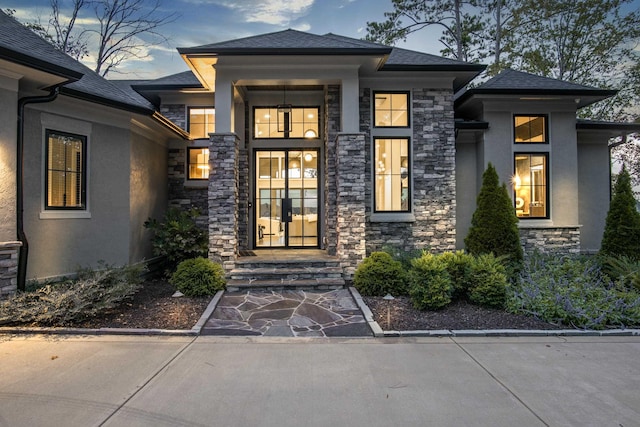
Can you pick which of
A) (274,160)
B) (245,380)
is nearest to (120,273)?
(245,380)

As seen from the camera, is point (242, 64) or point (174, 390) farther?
point (242, 64)

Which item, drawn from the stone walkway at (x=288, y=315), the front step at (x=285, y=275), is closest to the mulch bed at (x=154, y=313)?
the stone walkway at (x=288, y=315)

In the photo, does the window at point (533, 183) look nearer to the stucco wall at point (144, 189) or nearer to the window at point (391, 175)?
the window at point (391, 175)

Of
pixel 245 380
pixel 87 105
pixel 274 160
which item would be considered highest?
pixel 87 105

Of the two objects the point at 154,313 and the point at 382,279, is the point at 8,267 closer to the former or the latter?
the point at 154,313

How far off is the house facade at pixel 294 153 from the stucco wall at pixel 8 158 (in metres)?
0.03

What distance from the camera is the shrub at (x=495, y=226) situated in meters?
6.83

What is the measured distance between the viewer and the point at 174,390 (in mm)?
3281

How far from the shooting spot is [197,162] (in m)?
9.55

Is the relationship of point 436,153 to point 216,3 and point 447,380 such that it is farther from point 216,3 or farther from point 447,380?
point 216,3

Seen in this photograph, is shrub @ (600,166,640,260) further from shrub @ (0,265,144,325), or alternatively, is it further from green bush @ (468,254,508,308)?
shrub @ (0,265,144,325)

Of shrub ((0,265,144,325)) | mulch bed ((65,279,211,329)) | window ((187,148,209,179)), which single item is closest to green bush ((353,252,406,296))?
mulch bed ((65,279,211,329))

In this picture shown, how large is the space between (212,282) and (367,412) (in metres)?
4.39

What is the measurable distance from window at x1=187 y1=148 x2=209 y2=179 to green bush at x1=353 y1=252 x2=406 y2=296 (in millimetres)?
5160
